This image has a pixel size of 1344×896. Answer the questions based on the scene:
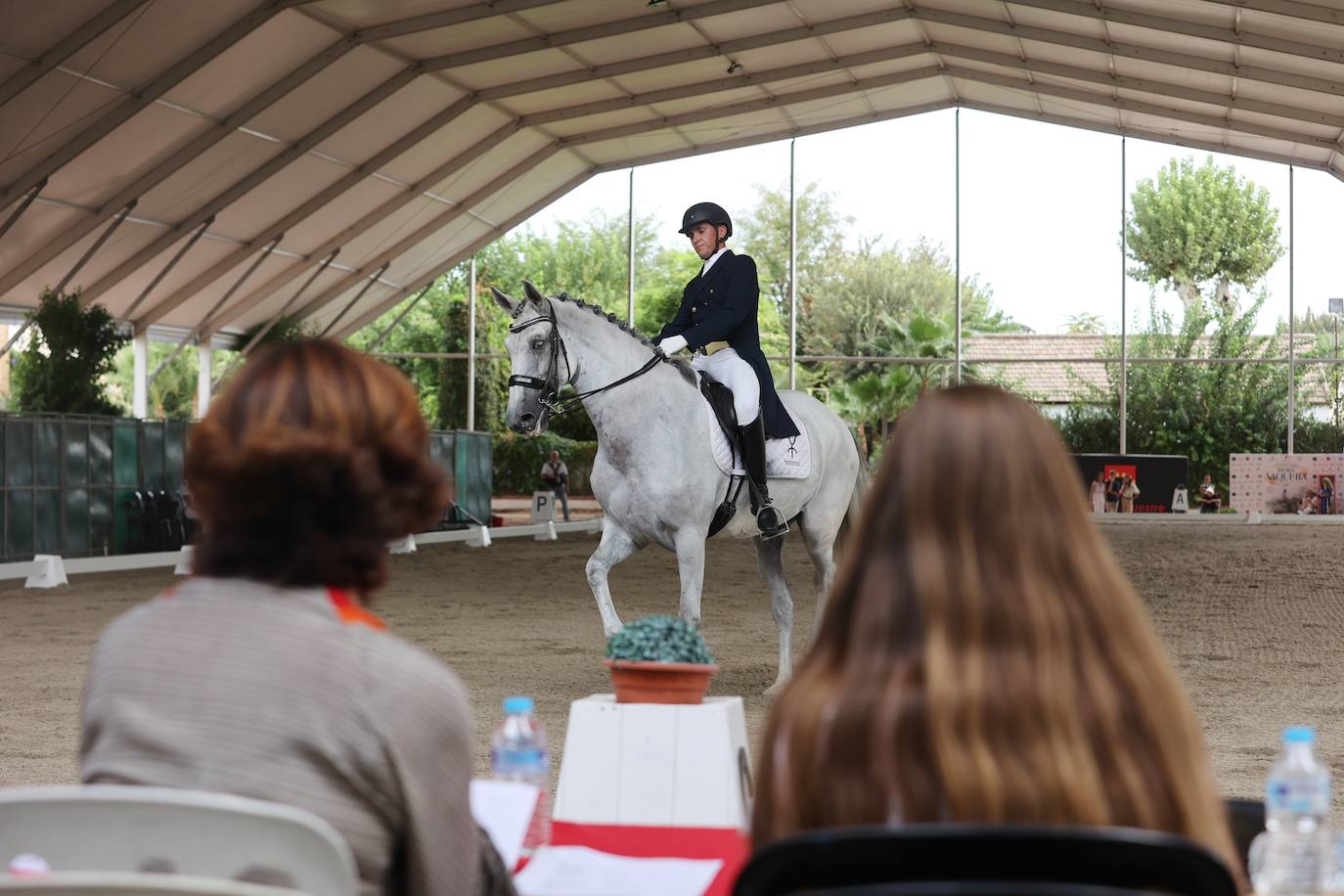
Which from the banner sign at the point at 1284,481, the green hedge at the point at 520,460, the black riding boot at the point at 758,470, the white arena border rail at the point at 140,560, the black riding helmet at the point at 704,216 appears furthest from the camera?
the green hedge at the point at 520,460

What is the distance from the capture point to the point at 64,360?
1588 centimetres

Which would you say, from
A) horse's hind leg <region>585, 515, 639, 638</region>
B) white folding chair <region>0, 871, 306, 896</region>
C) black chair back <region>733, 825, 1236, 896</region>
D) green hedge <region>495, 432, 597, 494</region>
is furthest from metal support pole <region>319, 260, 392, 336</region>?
black chair back <region>733, 825, 1236, 896</region>

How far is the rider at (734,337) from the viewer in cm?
688

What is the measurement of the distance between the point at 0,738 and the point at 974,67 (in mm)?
21119

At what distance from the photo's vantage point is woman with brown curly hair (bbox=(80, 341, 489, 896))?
62.2 inches

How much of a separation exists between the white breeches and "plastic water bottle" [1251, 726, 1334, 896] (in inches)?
201

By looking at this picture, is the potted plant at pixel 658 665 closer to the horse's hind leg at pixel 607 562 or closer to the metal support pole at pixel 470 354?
the horse's hind leg at pixel 607 562

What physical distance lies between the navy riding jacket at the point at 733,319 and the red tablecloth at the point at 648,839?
169 inches

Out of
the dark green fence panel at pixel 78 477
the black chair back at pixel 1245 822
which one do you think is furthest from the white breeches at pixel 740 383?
the dark green fence panel at pixel 78 477

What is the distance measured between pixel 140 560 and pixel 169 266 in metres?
7.71

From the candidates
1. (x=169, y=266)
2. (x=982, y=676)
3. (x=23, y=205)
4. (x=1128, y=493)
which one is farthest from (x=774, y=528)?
(x=1128, y=493)

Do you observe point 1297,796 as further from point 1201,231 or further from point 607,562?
point 1201,231

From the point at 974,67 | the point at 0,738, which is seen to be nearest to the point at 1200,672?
the point at 0,738

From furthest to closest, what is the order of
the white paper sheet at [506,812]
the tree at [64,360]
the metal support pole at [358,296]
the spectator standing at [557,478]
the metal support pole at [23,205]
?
the metal support pole at [358,296] → the spectator standing at [557,478] → the metal support pole at [23,205] → the tree at [64,360] → the white paper sheet at [506,812]
